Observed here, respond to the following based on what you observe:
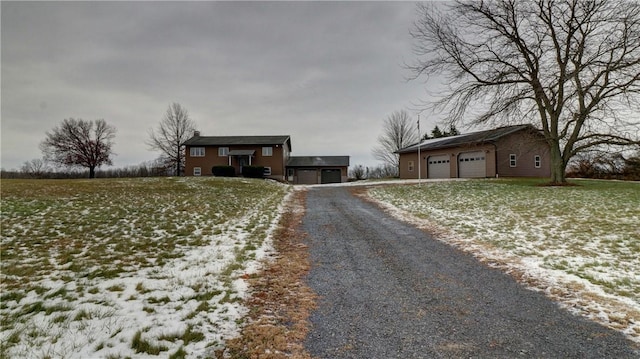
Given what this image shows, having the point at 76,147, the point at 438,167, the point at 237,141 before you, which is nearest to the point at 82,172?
the point at 76,147

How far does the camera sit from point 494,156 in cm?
2619

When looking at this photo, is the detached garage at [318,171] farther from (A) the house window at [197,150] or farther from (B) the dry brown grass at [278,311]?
(B) the dry brown grass at [278,311]

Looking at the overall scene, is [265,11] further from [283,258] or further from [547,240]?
[547,240]

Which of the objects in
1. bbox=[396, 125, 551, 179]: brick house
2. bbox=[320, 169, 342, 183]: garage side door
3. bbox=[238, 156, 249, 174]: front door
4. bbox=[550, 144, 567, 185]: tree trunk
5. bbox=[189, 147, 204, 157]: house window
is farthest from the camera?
bbox=[320, 169, 342, 183]: garage side door

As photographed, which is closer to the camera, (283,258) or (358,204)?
(283,258)

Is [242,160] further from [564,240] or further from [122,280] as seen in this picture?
[564,240]

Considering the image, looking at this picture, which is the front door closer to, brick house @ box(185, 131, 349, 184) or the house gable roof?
brick house @ box(185, 131, 349, 184)

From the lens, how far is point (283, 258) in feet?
19.9

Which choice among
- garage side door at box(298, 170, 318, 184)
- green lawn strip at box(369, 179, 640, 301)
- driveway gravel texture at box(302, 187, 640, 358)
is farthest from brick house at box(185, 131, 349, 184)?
driveway gravel texture at box(302, 187, 640, 358)

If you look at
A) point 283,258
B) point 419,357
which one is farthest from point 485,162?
Result: point 419,357

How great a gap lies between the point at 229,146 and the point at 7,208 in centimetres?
2795

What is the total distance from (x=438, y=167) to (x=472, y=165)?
3715 mm

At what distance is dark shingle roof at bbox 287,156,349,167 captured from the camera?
130ft

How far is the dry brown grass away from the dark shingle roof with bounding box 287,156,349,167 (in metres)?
33.2
